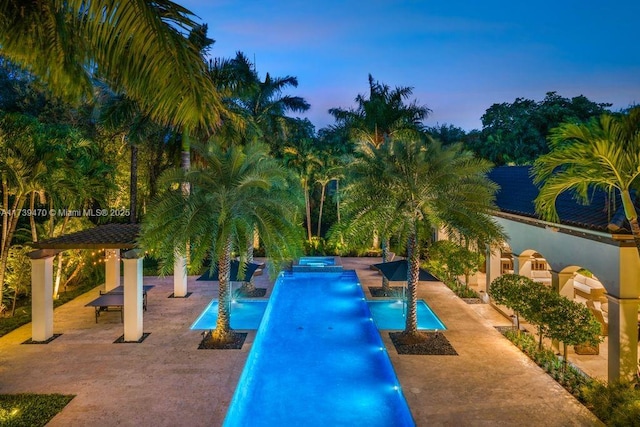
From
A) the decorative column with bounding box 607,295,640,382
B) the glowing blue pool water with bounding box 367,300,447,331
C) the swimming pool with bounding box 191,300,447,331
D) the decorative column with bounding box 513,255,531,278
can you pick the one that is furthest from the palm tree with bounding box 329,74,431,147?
the decorative column with bounding box 607,295,640,382

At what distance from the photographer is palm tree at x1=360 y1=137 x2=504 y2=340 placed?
1032cm

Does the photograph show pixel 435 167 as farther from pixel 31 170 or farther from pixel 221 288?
pixel 31 170

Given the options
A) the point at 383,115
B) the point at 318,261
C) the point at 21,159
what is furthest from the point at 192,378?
the point at 383,115

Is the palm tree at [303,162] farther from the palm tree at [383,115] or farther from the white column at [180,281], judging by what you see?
the white column at [180,281]

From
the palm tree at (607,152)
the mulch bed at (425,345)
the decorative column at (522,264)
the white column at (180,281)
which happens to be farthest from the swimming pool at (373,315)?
the palm tree at (607,152)

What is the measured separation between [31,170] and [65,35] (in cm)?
998

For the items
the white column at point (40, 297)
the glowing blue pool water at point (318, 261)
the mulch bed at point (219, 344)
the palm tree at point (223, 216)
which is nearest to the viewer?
the palm tree at point (223, 216)

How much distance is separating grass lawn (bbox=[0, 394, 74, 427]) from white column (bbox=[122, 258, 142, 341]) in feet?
10.3

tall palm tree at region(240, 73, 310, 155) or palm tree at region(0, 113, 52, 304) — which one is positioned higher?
tall palm tree at region(240, 73, 310, 155)

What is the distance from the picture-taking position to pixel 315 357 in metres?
11.2

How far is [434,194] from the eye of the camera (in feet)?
35.0

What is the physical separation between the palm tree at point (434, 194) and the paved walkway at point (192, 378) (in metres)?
2.30

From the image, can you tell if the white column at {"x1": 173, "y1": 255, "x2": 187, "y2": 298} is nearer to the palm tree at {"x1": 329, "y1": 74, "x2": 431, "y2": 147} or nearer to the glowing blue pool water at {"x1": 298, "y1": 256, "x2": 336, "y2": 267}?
the glowing blue pool water at {"x1": 298, "y1": 256, "x2": 336, "y2": 267}

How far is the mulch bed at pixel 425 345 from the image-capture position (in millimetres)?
10401
